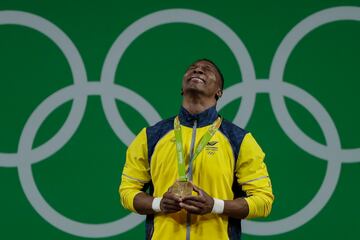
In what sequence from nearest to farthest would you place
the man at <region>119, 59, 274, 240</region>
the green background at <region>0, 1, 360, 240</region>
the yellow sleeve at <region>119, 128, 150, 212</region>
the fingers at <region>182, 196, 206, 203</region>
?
the fingers at <region>182, 196, 206, 203</region>
the man at <region>119, 59, 274, 240</region>
the yellow sleeve at <region>119, 128, 150, 212</region>
the green background at <region>0, 1, 360, 240</region>

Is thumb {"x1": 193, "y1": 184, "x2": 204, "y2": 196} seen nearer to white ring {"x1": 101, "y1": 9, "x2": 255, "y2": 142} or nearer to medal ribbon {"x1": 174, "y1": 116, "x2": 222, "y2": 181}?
medal ribbon {"x1": 174, "y1": 116, "x2": 222, "y2": 181}

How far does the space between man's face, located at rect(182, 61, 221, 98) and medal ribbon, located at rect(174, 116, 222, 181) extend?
0.14 m

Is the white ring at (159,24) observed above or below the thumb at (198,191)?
above

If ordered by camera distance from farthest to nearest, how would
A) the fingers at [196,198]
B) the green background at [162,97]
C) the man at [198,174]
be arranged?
the green background at [162,97] → the man at [198,174] → the fingers at [196,198]

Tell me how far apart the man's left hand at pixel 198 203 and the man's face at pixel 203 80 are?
0.48 meters

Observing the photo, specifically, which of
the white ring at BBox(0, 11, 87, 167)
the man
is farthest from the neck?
the white ring at BBox(0, 11, 87, 167)

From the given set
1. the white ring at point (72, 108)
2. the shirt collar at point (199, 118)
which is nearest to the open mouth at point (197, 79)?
the shirt collar at point (199, 118)

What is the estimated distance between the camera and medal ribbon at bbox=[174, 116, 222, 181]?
2627mm

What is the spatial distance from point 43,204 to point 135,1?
59.3 inches

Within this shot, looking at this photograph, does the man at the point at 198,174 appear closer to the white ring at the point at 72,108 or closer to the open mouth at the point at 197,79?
the open mouth at the point at 197,79

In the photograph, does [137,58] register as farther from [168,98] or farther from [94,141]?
[94,141]

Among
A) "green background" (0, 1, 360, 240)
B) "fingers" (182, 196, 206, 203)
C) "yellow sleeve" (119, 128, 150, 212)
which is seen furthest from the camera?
"green background" (0, 1, 360, 240)

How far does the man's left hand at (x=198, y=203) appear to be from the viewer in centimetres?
254

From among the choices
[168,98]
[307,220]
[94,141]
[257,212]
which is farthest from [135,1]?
[257,212]
